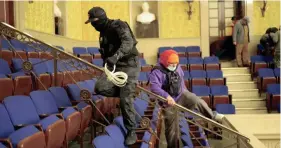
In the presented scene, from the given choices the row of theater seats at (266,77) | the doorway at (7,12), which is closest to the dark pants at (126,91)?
the doorway at (7,12)

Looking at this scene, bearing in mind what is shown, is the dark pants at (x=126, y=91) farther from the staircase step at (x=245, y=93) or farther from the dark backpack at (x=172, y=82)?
the staircase step at (x=245, y=93)

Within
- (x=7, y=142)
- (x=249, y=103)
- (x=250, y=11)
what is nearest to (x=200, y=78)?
(x=249, y=103)

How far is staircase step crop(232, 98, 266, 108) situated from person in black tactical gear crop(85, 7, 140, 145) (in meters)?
2.30

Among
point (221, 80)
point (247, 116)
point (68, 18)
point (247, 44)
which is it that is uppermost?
point (68, 18)

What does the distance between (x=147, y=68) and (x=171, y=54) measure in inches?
77.8

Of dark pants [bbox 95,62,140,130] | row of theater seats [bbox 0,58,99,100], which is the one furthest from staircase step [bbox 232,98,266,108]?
dark pants [bbox 95,62,140,130]

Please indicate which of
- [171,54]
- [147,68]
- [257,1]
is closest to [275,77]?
[147,68]

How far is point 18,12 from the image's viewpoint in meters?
3.14

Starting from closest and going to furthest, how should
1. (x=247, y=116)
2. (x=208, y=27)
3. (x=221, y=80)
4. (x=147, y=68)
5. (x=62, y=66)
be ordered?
(x=62, y=66)
(x=247, y=116)
(x=221, y=80)
(x=147, y=68)
(x=208, y=27)

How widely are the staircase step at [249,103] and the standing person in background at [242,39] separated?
3.56 ft

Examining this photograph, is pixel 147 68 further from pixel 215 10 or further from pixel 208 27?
pixel 215 10

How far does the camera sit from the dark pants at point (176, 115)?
2000mm

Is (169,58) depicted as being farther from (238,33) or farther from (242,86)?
(238,33)

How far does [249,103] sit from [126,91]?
2414mm
